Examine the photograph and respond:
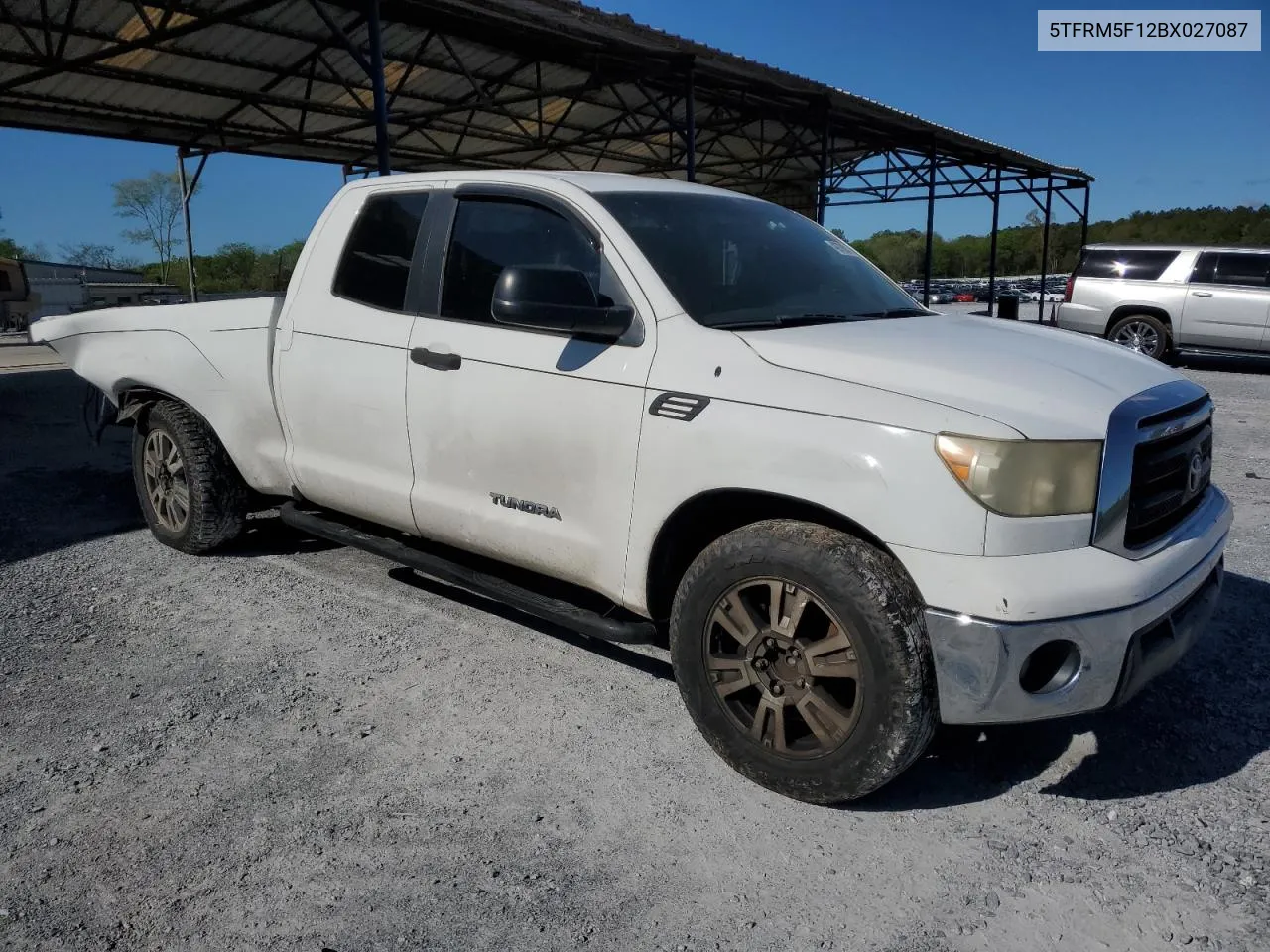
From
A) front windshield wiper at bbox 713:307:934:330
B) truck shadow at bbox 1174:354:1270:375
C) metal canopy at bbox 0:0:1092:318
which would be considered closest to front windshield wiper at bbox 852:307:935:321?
front windshield wiper at bbox 713:307:934:330

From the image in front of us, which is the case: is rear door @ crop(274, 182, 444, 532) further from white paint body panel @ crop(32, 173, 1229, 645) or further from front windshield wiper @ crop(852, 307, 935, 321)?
front windshield wiper @ crop(852, 307, 935, 321)

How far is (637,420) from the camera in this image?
3.02 meters

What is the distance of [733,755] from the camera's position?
2916 millimetres

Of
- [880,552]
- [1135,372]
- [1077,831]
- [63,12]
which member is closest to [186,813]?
[880,552]

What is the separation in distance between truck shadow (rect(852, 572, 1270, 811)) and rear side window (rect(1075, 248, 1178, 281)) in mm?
13034

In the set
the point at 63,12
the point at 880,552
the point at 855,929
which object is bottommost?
the point at 855,929

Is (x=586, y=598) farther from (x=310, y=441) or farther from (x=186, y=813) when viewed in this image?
(x=186, y=813)

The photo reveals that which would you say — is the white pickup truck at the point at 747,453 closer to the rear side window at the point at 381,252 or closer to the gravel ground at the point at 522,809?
the rear side window at the point at 381,252

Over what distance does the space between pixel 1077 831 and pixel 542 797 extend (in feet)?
5.00

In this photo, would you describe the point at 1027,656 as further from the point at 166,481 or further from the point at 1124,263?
the point at 1124,263

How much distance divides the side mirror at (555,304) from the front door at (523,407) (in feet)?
0.24

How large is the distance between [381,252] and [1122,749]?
336 cm

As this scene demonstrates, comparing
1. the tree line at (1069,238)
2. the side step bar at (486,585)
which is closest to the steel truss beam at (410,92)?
the side step bar at (486,585)

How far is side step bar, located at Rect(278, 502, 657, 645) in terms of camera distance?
10.5 ft
